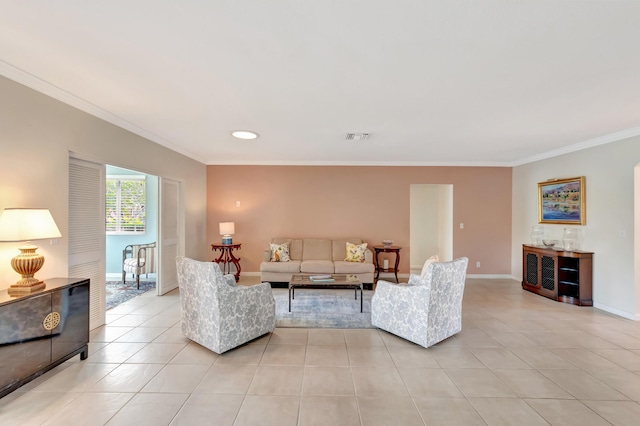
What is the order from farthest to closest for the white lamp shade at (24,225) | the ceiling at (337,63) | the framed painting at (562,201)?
1. the framed painting at (562,201)
2. the white lamp shade at (24,225)
3. the ceiling at (337,63)

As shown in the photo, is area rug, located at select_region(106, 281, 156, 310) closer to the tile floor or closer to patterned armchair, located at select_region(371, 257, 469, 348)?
the tile floor

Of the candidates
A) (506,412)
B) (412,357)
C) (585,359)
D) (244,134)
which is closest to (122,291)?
(244,134)

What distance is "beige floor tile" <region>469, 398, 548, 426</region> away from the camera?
1860 millimetres

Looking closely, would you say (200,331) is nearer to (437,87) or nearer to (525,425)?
(525,425)

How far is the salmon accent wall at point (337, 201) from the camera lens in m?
6.05

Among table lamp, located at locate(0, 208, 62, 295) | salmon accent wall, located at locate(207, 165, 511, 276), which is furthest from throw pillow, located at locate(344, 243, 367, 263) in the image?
table lamp, located at locate(0, 208, 62, 295)

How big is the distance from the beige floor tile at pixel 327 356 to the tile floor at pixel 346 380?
0.01 metres

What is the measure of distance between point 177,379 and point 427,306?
7.87ft

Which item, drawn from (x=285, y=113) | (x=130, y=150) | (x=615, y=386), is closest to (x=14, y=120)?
(x=130, y=150)

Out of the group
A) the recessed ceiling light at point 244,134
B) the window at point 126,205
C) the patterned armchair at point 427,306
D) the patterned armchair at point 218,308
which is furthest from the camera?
the window at point 126,205

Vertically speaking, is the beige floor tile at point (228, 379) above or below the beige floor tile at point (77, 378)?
below

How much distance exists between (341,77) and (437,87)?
89 centimetres

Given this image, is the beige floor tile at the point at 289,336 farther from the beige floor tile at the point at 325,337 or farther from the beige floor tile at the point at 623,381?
the beige floor tile at the point at 623,381

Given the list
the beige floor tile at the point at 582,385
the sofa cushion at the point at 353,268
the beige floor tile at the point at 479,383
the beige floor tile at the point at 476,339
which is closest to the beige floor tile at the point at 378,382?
the beige floor tile at the point at 479,383
